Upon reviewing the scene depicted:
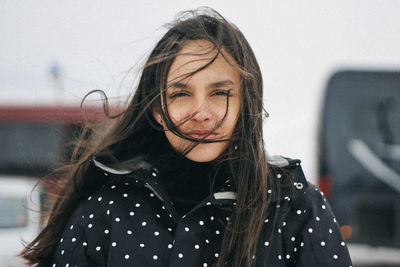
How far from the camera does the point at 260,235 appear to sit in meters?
1.61

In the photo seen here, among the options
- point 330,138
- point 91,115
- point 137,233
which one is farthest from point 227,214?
point 330,138

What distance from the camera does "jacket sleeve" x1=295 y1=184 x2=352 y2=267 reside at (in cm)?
157

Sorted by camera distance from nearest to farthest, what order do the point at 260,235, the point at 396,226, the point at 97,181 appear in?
the point at 260,235 < the point at 97,181 < the point at 396,226

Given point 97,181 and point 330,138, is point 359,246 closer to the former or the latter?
point 330,138

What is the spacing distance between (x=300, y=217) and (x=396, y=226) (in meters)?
3.77

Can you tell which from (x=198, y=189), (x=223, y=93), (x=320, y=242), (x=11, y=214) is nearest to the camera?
(x=320, y=242)

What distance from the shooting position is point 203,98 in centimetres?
165

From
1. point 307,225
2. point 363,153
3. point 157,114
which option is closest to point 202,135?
point 157,114

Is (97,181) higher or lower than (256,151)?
lower

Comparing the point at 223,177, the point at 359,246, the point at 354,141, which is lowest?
the point at 359,246

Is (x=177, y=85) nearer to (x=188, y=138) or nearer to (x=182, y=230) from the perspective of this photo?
(x=188, y=138)

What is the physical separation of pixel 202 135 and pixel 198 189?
0.24 metres

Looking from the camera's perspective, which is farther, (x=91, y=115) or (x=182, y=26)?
(x=91, y=115)

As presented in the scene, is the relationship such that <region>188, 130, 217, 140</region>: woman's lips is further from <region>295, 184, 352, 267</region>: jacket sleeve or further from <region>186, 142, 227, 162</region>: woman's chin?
<region>295, 184, 352, 267</region>: jacket sleeve
